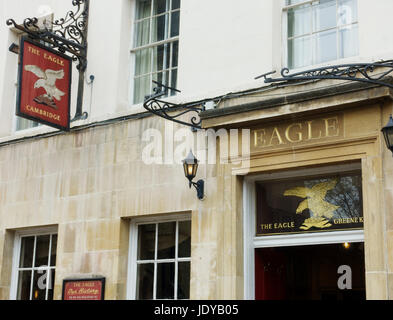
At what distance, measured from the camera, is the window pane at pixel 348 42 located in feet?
27.8

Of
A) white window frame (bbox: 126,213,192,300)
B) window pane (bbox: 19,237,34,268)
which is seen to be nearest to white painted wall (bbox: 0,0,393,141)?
white window frame (bbox: 126,213,192,300)

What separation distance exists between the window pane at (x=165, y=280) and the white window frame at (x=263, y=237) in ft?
4.03

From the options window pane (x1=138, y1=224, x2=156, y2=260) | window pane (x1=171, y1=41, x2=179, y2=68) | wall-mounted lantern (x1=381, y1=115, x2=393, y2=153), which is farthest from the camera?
window pane (x1=171, y1=41, x2=179, y2=68)

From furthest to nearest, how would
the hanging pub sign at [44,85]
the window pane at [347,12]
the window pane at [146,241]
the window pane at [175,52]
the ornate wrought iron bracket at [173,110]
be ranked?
1. the window pane at [175,52]
2. the hanging pub sign at [44,85]
3. the window pane at [146,241]
4. the ornate wrought iron bracket at [173,110]
5. the window pane at [347,12]

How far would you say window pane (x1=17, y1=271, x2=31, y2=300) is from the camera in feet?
36.3

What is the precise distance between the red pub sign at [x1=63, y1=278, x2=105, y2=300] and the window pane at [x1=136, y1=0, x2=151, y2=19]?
14.7 ft

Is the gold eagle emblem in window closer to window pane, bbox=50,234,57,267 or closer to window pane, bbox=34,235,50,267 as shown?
window pane, bbox=50,234,57,267

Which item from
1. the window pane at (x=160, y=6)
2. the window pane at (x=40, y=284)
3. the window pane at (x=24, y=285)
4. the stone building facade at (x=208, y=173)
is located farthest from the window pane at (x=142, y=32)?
the window pane at (x=24, y=285)

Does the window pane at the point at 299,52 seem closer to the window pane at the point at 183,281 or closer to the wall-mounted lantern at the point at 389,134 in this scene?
the wall-mounted lantern at the point at 389,134

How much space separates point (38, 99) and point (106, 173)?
5.19 ft

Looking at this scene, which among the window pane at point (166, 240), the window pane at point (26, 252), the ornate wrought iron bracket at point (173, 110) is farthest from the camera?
the window pane at point (26, 252)

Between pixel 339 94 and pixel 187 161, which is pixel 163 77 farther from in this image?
pixel 339 94

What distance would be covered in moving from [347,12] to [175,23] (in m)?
3.00

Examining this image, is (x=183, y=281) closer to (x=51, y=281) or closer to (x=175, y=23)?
(x=51, y=281)
